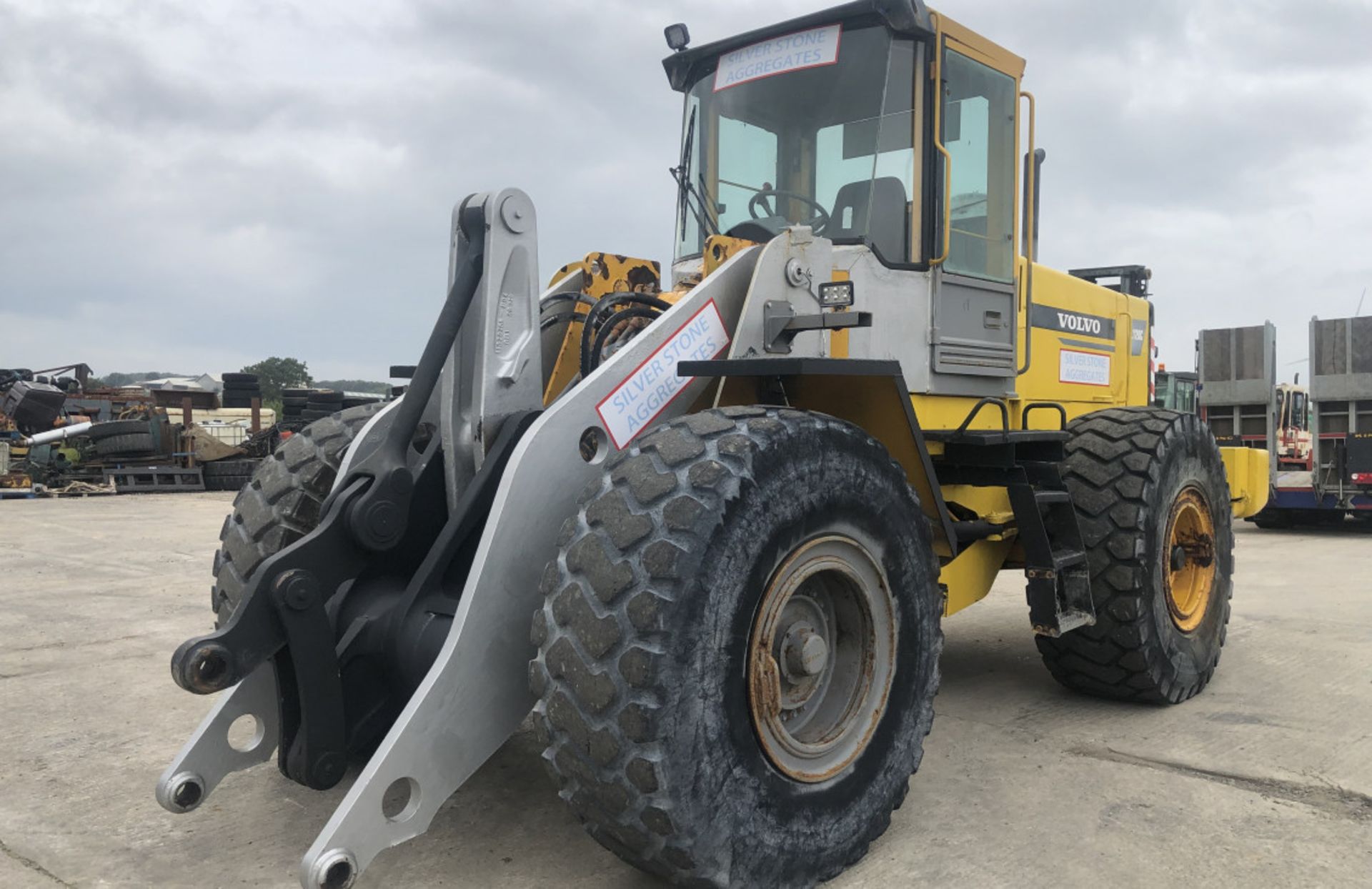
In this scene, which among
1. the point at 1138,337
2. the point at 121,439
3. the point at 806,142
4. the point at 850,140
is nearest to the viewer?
the point at 850,140

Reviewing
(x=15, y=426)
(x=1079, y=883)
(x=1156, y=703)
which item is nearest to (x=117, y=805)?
(x=1079, y=883)

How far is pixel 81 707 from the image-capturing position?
510cm

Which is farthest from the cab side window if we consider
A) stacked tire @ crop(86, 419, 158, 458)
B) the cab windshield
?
stacked tire @ crop(86, 419, 158, 458)

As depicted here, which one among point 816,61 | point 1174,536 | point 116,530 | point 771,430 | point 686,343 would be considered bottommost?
point 116,530

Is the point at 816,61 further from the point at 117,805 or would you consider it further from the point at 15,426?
the point at 15,426

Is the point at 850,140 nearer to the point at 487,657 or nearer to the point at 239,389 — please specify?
the point at 487,657

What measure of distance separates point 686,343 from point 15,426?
72.2 feet

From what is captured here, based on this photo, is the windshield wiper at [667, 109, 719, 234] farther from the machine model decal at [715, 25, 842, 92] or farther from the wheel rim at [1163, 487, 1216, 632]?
the wheel rim at [1163, 487, 1216, 632]

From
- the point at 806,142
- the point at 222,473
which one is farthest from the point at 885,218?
the point at 222,473

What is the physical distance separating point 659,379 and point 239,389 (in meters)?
26.5

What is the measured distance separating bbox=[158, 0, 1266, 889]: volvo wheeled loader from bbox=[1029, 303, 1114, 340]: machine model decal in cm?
32

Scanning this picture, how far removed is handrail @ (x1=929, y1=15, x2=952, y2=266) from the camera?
14.7ft

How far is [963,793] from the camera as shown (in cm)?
392

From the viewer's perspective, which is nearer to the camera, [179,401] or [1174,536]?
[1174,536]
